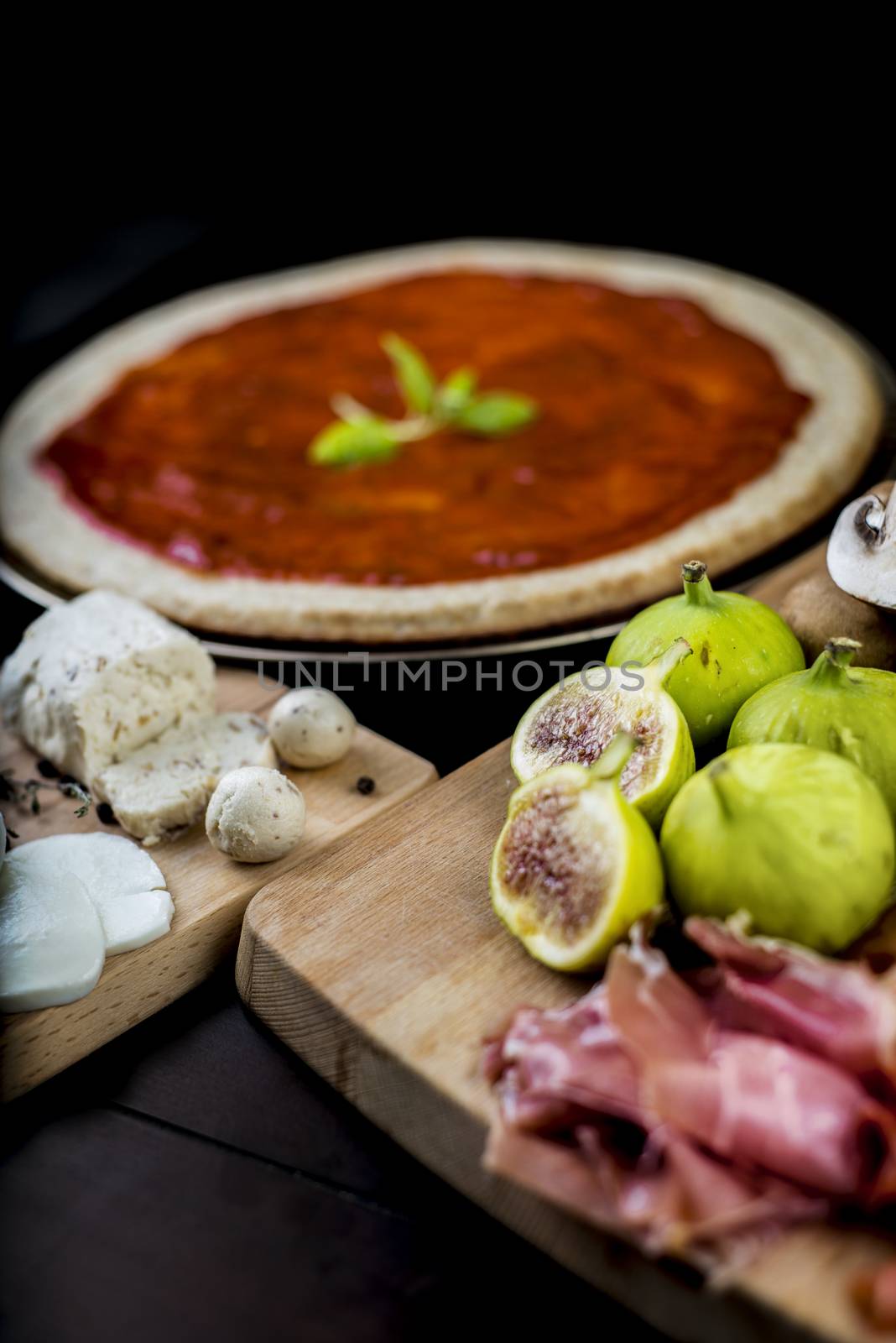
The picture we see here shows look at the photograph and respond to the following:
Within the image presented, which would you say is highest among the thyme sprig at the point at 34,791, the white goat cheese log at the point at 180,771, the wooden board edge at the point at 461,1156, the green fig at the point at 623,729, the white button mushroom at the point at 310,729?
the green fig at the point at 623,729

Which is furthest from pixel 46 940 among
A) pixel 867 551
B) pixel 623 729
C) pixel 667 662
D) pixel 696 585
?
pixel 867 551

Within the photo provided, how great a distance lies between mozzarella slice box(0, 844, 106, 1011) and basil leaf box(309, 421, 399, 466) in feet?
5.47

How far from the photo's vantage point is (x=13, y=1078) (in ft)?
6.55

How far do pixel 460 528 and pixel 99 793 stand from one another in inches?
46.3

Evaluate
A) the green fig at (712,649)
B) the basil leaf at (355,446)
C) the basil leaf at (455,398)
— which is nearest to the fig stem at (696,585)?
the green fig at (712,649)

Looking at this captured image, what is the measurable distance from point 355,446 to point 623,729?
5.44ft

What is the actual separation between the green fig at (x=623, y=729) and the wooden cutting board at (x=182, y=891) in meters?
0.33

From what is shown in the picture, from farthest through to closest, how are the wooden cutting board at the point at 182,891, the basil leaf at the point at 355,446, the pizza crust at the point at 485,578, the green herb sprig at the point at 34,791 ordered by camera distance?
the basil leaf at the point at 355,446
the pizza crust at the point at 485,578
the green herb sprig at the point at 34,791
the wooden cutting board at the point at 182,891

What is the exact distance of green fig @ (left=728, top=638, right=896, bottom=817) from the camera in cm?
198

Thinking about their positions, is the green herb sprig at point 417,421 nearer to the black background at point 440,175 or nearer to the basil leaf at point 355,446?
the basil leaf at point 355,446

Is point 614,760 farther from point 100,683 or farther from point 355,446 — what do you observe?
point 355,446

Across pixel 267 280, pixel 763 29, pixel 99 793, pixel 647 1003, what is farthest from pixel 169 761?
pixel 763 29

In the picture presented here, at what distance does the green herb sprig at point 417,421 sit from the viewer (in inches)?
139

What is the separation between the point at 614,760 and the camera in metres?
1.92
